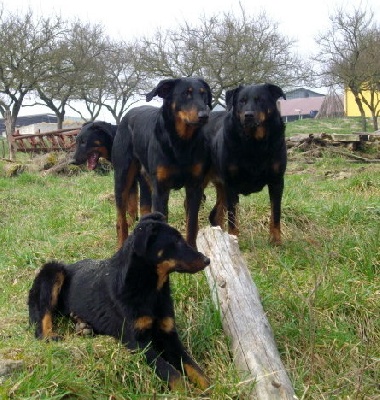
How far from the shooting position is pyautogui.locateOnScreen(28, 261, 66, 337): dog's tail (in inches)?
171

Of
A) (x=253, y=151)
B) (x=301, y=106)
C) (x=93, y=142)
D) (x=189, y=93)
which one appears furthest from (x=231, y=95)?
(x=301, y=106)

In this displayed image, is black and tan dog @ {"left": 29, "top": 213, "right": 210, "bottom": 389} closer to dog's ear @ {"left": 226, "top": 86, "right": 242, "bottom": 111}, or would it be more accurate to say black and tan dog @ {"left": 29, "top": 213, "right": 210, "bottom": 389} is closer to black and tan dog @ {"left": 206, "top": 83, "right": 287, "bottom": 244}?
black and tan dog @ {"left": 206, "top": 83, "right": 287, "bottom": 244}

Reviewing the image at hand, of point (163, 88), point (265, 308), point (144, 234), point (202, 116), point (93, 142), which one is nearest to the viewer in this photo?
point (144, 234)

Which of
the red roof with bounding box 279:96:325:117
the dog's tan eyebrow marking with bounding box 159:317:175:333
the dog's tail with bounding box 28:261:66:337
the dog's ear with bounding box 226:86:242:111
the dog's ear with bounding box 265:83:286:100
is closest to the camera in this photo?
the dog's tan eyebrow marking with bounding box 159:317:175:333

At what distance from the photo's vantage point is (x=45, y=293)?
4.44 metres

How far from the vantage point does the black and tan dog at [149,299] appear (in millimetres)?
3604

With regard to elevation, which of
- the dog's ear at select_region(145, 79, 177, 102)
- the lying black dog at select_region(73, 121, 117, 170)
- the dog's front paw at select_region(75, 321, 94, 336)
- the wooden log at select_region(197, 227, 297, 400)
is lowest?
the dog's front paw at select_region(75, 321, 94, 336)

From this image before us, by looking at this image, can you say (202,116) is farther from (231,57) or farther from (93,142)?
(231,57)

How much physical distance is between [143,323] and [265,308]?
111 centimetres

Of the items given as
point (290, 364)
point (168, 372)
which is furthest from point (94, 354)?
point (290, 364)

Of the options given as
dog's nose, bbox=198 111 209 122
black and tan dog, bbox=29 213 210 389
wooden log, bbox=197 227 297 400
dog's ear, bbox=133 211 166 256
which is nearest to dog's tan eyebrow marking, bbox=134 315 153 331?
black and tan dog, bbox=29 213 210 389

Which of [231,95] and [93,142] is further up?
[231,95]

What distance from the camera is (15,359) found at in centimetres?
329

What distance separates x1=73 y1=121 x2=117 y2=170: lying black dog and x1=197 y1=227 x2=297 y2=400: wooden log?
2.89 meters
